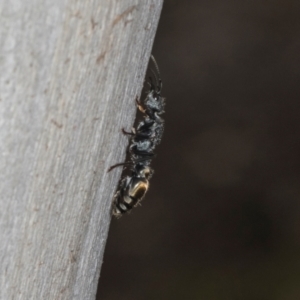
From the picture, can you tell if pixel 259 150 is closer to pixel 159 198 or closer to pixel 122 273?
pixel 159 198

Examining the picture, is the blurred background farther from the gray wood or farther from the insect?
the gray wood

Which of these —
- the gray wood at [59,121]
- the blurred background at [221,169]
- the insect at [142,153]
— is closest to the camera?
the gray wood at [59,121]

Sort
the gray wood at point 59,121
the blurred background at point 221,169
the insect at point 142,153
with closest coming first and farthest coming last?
the gray wood at point 59,121 < the insect at point 142,153 < the blurred background at point 221,169

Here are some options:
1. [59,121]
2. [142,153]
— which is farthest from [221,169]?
[59,121]

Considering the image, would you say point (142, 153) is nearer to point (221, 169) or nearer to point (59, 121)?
point (59, 121)

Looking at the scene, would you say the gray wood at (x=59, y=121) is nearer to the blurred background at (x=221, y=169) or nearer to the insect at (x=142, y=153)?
the insect at (x=142, y=153)

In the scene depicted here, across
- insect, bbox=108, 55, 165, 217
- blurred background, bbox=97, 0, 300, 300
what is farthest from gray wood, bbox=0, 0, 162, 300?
blurred background, bbox=97, 0, 300, 300

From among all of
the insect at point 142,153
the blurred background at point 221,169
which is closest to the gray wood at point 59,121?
the insect at point 142,153

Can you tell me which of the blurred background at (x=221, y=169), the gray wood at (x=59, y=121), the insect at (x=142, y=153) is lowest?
the gray wood at (x=59, y=121)
